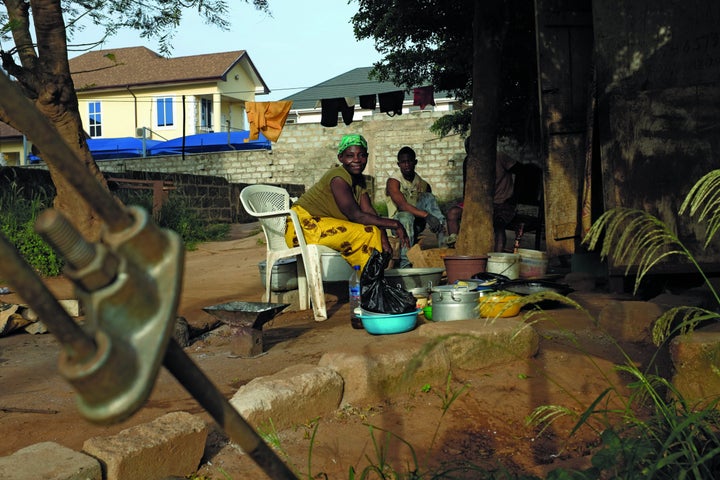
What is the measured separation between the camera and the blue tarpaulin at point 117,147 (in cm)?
2236

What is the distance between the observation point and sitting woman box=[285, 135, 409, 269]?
230 inches

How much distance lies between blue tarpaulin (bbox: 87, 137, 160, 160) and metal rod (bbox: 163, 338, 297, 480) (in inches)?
903

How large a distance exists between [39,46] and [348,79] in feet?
94.4

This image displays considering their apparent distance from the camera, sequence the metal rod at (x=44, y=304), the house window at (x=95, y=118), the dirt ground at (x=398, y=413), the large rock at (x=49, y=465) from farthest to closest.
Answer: the house window at (x=95, y=118) → the dirt ground at (x=398, y=413) → the large rock at (x=49, y=465) → the metal rod at (x=44, y=304)

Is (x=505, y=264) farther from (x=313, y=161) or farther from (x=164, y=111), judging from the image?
(x=164, y=111)

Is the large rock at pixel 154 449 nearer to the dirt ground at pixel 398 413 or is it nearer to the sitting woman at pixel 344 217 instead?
the dirt ground at pixel 398 413

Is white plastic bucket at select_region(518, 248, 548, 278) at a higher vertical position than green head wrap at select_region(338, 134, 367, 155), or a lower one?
lower

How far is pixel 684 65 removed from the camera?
4852 mm

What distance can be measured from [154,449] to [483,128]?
4.65m

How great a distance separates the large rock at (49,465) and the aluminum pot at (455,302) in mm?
2743

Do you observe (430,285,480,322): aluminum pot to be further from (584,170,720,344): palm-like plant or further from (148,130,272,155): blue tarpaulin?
(148,130,272,155): blue tarpaulin

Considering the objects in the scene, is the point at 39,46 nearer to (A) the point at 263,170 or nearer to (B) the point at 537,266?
(B) the point at 537,266

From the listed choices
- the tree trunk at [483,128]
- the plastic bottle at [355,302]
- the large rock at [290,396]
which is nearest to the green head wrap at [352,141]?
the tree trunk at [483,128]

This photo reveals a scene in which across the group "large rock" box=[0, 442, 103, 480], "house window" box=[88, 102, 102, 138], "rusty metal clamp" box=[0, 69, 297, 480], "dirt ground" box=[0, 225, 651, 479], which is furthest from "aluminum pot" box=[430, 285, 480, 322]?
"house window" box=[88, 102, 102, 138]
